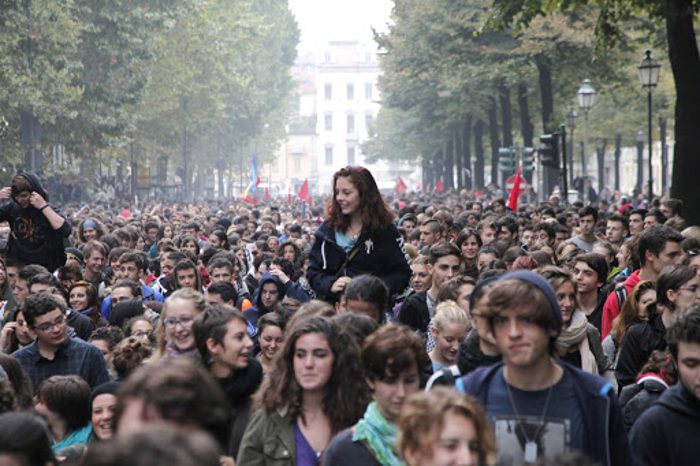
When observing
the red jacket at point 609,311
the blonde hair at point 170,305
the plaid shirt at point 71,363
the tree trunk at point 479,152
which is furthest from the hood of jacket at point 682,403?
the tree trunk at point 479,152

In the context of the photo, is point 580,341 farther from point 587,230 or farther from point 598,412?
point 587,230

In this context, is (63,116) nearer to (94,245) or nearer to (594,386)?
(94,245)

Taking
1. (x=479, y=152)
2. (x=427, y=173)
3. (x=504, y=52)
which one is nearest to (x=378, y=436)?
(x=504, y=52)

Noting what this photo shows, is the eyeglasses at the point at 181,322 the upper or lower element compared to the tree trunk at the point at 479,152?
upper

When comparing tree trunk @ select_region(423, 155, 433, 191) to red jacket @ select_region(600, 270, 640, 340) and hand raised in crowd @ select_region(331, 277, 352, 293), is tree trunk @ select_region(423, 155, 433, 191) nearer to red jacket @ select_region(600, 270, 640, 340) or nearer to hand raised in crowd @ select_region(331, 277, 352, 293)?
red jacket @ select_region(600, 270, 640, 340)

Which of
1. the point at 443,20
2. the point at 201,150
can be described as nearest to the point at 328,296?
the point at 443,20

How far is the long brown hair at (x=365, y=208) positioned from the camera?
1020 centimetres

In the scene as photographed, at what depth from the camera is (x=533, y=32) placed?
3994 cm

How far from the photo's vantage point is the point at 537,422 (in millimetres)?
5426

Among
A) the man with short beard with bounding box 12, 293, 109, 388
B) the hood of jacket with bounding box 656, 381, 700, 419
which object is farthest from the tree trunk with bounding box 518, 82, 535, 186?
the hood of jacket with bounding box 656, 381, 700, 419

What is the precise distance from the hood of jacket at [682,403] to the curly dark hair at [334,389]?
125cm

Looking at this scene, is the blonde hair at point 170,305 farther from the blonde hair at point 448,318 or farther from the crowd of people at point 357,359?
the blonde hair at point 448,318

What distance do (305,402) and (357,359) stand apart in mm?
280

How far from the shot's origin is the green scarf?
19.8 feet
